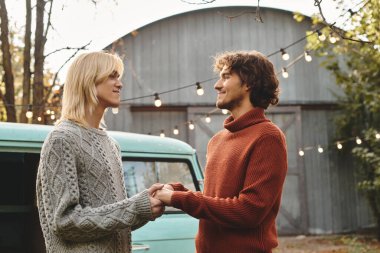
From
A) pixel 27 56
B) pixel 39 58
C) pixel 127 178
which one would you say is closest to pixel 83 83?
pixel 127 178

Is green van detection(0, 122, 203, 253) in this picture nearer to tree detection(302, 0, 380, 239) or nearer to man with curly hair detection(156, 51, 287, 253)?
man with curly hair detection(156, 51, 287, 253)

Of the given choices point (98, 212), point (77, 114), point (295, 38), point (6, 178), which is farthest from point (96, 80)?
point (295, 38)

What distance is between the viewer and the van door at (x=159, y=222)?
15.1ft

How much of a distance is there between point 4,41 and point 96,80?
6.68m

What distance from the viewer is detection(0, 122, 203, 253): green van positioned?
4.02 m

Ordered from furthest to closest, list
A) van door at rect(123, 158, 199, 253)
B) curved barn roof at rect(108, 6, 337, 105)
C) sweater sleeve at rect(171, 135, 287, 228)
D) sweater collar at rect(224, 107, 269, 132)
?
curved barn roof at rect(108, 6, 337, 105) < van door at rect(123, 158, 199, 253) < sweater collar at rect(224, 107, 269, 132) < sweater sleeve at rect(171, 135, 287, 228)

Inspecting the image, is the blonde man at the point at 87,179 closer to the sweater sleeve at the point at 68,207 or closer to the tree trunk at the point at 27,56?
the sweater sleeve at the point at 68,207

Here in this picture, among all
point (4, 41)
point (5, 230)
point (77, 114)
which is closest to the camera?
point (77, 114)

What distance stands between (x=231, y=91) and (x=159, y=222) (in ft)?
7.61

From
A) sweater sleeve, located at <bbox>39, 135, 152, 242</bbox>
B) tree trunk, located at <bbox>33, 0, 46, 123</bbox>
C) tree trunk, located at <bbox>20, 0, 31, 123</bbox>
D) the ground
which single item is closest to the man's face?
sweater sleeve, located at <bbox>39, 135, 152, 242</bbox>

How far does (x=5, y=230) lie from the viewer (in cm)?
398

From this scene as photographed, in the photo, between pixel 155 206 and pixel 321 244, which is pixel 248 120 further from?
pixel 321 244

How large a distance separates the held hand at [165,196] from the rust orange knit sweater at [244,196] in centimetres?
3

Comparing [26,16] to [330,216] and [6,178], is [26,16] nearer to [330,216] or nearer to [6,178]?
[6,178]
